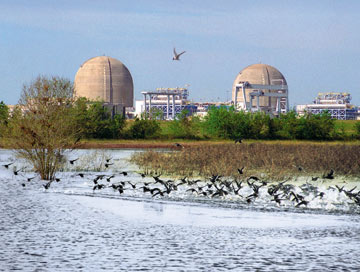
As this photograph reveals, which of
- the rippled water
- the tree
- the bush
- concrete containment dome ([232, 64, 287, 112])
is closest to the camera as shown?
the rippled water

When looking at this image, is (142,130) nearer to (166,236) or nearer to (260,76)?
(166,236)

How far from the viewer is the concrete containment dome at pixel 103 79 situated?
143 m

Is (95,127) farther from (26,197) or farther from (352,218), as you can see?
(352,218)

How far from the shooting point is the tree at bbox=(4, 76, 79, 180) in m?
22.3

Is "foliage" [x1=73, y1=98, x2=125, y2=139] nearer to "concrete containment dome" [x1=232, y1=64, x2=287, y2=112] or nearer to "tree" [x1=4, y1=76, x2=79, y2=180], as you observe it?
"tree" [x1=4, y1=76, x2=79, y2=180]

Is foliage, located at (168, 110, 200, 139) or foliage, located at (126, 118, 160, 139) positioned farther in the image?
foliage, located at (168, 110, 200, 139)

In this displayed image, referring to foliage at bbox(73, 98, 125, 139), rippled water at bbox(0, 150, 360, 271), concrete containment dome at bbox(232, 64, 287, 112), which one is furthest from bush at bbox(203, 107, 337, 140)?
concrete containment dome at bbox(232, 64, 287, 112)

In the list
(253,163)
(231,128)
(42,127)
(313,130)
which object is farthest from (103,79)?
(42,127)

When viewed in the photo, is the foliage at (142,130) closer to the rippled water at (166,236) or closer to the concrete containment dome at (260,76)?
the rippled water at (166,236)

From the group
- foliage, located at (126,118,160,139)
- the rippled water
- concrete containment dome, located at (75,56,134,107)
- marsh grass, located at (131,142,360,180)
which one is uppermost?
concrete containment dome, located at (75,56,134,107)

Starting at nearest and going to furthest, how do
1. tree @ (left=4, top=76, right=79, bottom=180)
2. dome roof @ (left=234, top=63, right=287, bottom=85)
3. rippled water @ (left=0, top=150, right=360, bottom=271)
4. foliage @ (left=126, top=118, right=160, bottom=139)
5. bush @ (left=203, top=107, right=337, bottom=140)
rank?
1. rippled water @ (left=0, top=150, right=360, bottom=271)
2. tree @ (left=4, top=76, right=79, bottom=180)
3. foliage @ (left=126, top=118, right=160, bottom=139)
4. bush @ (left=203, top=107, right=337, bottom=140)
5. dome roof @ (left=234, top=63, right=287, bottom=85)

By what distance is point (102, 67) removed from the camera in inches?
5640

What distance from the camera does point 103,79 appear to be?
468 feet

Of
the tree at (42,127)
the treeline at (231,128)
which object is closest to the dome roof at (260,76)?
the treeline at (231,128)
